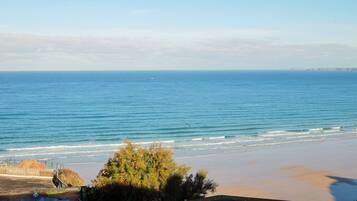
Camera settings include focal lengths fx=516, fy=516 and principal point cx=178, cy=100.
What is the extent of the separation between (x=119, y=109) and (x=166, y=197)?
5544cm

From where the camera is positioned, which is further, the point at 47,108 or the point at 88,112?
the point at 47,108

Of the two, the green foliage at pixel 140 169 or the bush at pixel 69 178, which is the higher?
the green foliage at pixel 140 169

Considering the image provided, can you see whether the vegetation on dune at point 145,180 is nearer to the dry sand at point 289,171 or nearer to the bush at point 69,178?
the bush at point 69,178

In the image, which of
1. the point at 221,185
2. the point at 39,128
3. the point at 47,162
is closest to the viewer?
the point at 221,185

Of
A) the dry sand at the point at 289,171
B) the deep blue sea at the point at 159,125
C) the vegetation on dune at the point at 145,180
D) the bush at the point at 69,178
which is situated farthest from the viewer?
the deep blue sea at the point at 159,125

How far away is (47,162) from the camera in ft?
120

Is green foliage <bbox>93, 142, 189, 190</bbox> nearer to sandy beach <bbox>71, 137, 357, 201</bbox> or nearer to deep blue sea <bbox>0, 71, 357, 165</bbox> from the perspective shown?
sandy beach <bbox>71, 137, 357, 201</bbox>

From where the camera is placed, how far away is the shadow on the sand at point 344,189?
26781 millimetres

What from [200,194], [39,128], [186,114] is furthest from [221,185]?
[186,114]

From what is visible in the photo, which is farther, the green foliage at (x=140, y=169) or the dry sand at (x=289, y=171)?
the dry sand at (x=289, y=171)

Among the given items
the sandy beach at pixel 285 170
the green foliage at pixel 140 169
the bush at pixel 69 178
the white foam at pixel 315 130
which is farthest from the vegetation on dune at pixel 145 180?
the white foam at pixel 315 130

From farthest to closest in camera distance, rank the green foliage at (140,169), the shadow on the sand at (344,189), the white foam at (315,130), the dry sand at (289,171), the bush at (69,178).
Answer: the white foam at (315,130) → the dry sand at (289,171) → the shadow on the sand at (344,189) → the bush at (69,178) → the green foliage at (140,169)

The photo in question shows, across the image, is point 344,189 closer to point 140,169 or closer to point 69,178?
point 140,169

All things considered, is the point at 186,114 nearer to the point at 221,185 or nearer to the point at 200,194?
the point at 221,185
